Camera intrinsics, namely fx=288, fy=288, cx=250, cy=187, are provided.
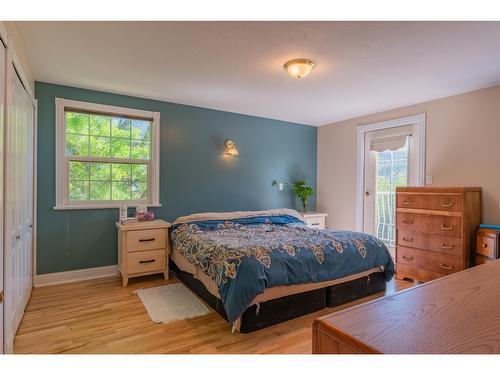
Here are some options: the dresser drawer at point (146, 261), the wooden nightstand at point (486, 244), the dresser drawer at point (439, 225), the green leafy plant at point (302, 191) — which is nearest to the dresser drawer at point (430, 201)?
the dresser drawer at point (439, 225)

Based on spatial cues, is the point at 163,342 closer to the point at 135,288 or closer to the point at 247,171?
the point at 135,288

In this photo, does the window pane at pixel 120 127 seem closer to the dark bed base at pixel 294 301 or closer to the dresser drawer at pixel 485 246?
the dark bed base at pixel 294 301

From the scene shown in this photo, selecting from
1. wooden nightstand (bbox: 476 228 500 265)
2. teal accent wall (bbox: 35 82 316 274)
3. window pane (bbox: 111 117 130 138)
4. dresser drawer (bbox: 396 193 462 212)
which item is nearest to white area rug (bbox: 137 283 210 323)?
teal accent wall (bbox: 35 82 316 274)

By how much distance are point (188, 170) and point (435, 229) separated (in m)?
3.21

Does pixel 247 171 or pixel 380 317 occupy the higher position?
pixel 247 171

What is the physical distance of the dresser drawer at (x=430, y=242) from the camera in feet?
10.2

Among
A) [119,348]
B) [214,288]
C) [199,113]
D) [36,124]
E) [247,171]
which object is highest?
[199,113]

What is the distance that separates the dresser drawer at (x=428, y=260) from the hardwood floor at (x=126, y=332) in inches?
56.9

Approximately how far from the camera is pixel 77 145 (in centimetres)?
351

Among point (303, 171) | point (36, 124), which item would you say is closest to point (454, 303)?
point (36, 124)

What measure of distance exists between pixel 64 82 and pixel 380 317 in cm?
388

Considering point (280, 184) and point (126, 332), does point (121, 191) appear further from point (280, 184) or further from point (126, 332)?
point (280, 184)
